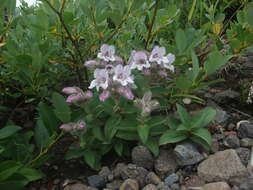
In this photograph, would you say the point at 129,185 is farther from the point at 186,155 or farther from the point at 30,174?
the point at 30,174

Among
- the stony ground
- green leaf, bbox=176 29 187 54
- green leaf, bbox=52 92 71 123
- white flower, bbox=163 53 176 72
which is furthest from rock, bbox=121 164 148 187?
green leaf, bbox=176 29 187 54

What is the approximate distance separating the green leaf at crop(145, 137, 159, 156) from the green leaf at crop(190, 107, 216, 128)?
0.18 meters

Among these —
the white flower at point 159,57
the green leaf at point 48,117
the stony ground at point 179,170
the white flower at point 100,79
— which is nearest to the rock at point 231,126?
the stony ground at point 179,170

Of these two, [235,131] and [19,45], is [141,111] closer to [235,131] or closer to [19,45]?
[235,131]

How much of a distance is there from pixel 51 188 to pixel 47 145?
192 millimetres

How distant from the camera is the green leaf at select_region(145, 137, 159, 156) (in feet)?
4.81

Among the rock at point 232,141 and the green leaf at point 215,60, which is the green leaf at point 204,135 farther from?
the green leaf at point 215,60

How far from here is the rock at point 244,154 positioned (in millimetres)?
1442

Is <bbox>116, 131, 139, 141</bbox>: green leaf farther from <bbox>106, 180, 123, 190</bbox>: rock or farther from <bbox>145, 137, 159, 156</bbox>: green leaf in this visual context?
<bbox>106, 180, 123, 190</bbox>: rock

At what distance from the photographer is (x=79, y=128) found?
1.45 meters

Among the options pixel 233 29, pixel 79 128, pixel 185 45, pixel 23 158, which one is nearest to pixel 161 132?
pixel 79 128

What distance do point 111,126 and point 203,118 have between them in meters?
0.40

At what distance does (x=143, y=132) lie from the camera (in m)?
1.43

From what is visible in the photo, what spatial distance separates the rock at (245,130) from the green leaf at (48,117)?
0.86m
